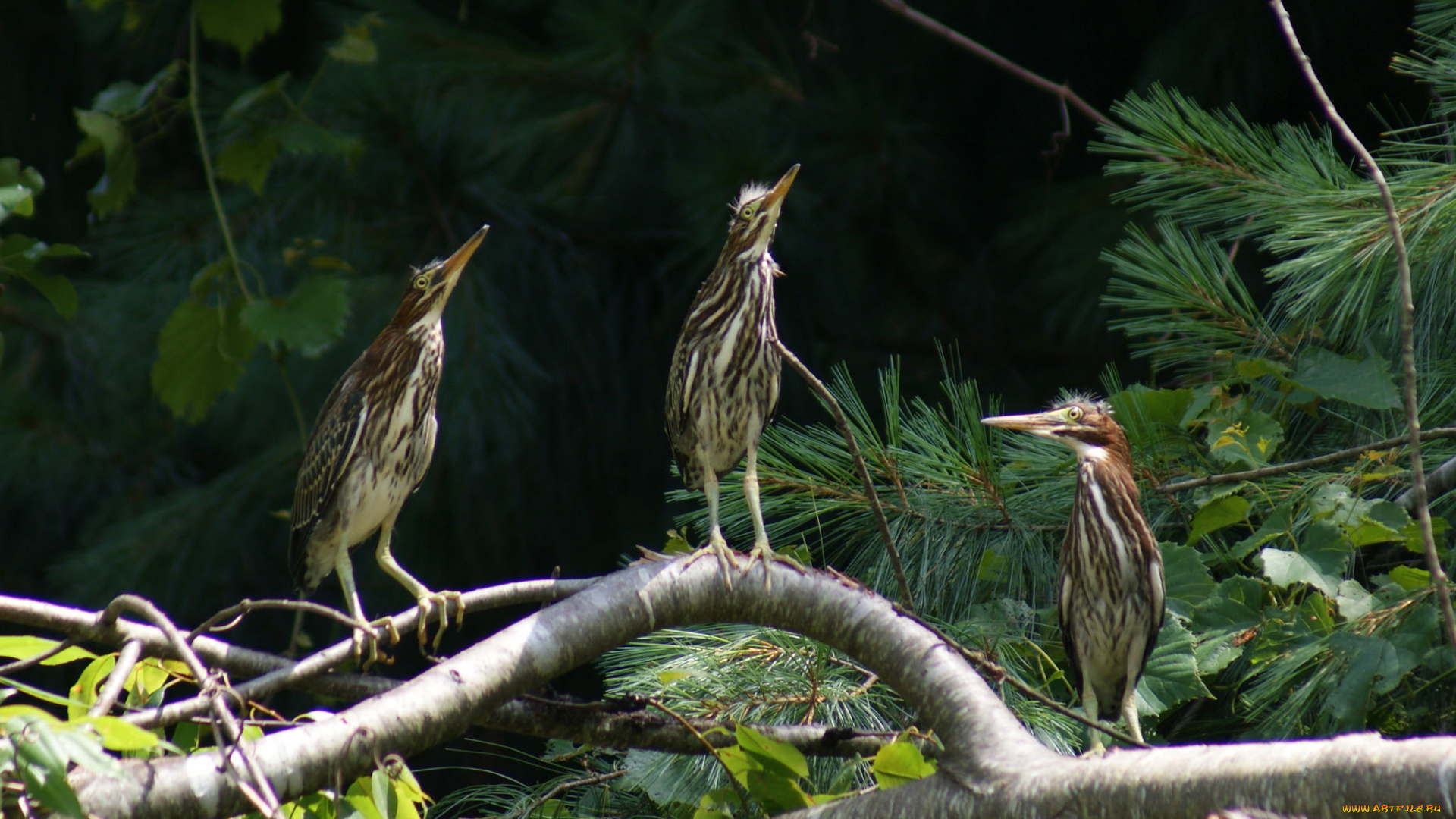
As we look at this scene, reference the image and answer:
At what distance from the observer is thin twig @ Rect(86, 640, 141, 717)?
1.03 meters

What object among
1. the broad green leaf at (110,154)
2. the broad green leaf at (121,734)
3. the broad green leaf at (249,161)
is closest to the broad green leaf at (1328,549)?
the broad green leaf at (121,734)

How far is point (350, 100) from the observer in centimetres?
309

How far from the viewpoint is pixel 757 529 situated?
170 centimetres

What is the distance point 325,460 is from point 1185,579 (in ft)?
4.88

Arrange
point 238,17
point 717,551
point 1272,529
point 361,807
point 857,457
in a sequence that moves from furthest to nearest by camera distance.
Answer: point 238,17
point 1272,529
point 717,551
point 857,457
point 361,807

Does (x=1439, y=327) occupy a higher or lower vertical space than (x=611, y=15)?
lower

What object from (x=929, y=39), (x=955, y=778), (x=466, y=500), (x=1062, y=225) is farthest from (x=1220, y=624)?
(x=929, y=39)

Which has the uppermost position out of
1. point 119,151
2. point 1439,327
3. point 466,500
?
point 119,151

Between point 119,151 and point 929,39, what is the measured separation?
2326mm

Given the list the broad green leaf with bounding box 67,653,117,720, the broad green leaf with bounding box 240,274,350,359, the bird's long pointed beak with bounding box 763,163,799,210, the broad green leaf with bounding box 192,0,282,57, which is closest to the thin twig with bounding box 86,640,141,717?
the broad green leaf with bounding box 67,653,117,720

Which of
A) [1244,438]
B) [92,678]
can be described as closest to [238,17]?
[92,678]

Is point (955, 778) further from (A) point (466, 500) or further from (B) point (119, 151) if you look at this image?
(A) point (466, 500)

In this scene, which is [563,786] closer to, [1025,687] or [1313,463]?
[1025,687]

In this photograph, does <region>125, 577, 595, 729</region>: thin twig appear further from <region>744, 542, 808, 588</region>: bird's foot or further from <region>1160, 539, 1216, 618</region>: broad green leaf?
<region>1160, 539, 1216, 618</region>: broad green leaf
